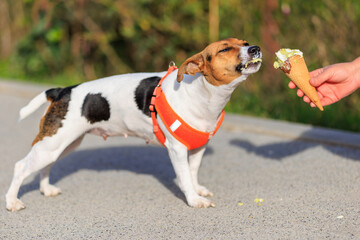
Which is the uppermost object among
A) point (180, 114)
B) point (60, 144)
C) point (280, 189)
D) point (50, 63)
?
point (180, 114)

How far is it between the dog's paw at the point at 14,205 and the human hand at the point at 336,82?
2401 mm

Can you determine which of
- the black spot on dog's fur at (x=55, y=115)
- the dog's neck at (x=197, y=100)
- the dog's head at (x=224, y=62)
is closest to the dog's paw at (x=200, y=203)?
the dog's neck at (x=197, y=100)

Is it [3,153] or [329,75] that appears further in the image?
[3,153]

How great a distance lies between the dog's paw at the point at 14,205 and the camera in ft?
14.3

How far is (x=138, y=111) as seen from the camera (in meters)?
4.37

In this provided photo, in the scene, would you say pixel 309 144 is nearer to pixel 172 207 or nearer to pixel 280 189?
pixel 280 189

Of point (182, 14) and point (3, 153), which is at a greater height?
point (182, 14)

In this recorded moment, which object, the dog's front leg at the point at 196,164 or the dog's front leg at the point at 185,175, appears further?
the dog's front leg at the point at 196,164

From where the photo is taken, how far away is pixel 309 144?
5992mm

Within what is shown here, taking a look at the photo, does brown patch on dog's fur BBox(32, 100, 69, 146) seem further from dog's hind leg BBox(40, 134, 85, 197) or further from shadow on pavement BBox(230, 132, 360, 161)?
shadow on pavement BBox(230, 132, 360, 161)

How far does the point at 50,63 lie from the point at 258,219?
7.93 m

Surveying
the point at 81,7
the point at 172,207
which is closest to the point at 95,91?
the point at 172,207

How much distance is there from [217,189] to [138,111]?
41.1 inches

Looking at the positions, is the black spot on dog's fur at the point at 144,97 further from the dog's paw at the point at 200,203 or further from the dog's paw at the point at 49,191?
the dog's paw at the point at 49,191
